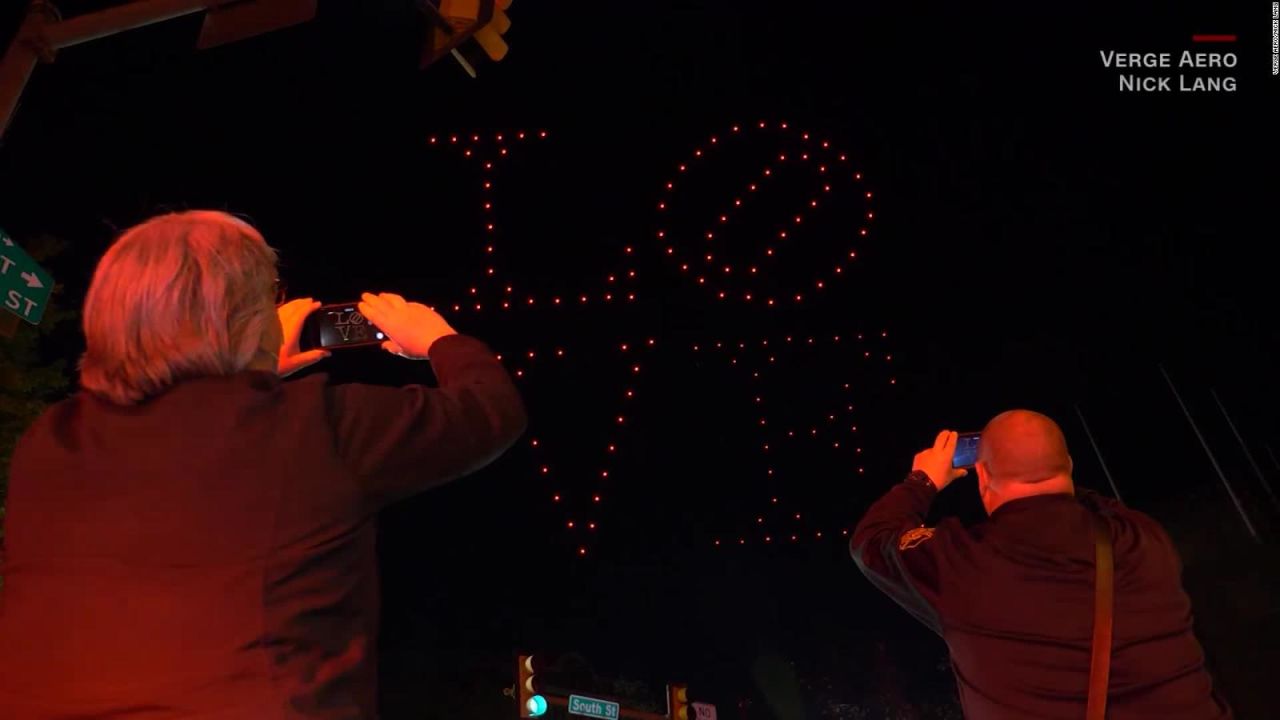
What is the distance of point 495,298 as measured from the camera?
770 centimetres

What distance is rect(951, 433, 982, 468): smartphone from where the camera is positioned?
12.9ft

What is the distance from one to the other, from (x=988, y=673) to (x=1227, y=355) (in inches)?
359

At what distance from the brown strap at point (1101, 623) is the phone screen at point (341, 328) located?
2.15 meters

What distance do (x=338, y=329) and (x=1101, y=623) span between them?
7.46ft

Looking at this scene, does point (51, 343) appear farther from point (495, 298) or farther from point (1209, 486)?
point (1209, 486)

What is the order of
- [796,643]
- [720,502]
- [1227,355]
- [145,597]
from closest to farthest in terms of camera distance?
[145,597] < [1227,355] < [720,502] < [796,643]

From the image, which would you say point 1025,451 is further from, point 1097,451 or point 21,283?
point 1097,451

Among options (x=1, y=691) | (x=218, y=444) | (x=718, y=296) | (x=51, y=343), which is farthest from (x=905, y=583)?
(x=51, y=343)

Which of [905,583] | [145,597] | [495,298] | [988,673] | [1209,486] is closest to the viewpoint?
[145,597]

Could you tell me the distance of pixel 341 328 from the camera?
88.7 inches

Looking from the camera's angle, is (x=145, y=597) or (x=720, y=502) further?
(x=720, y=502)

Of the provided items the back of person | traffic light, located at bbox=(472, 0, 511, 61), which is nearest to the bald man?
the back of person

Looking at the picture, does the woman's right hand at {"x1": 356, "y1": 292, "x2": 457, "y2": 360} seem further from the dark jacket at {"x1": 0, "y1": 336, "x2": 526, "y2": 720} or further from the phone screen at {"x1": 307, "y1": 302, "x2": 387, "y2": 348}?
the dark jacket at {"x1": 0, "y1": 336, "x2": 526, "y2": 720}

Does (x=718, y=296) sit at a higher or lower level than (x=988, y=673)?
higher
